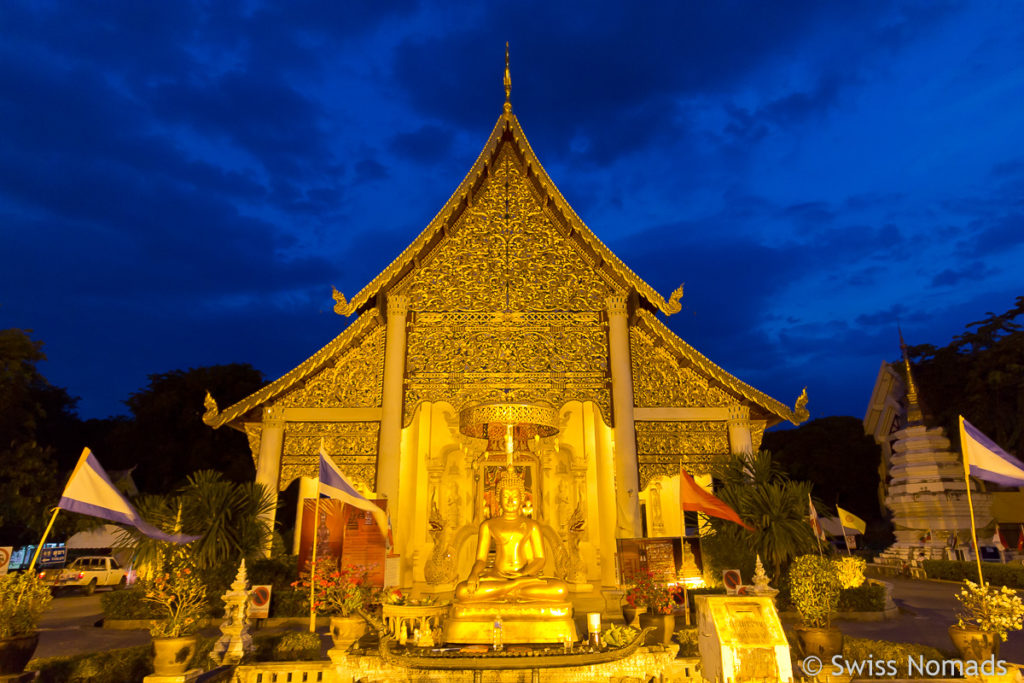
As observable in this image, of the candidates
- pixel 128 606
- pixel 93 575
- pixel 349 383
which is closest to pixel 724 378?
pixel 349 383

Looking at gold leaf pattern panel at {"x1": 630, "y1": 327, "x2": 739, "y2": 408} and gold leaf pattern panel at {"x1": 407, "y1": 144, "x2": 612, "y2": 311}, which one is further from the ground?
gold leaf pattern panel at {"x1": 407, "y1": 144, "x2": 612, "y2": 311}

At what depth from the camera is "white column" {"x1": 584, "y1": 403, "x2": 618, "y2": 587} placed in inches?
532

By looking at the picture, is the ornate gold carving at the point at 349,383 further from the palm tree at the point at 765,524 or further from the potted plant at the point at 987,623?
the potted plant at the point at 987,623

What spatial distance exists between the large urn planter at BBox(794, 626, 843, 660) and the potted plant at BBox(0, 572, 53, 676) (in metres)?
7.48

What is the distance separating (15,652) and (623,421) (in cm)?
908

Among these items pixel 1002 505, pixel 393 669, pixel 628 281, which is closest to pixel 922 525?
pixel 1002 505

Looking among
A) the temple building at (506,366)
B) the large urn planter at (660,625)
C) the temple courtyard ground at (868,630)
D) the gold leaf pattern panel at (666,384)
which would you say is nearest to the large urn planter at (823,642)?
the large urn planter at (660,625)

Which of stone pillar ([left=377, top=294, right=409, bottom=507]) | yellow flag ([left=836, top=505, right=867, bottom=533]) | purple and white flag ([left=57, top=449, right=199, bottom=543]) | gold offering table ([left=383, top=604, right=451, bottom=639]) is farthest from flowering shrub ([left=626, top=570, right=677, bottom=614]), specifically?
yellow flag ([left=836, top=505, right=867, bottom=533])

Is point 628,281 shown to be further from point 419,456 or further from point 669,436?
point 419,456

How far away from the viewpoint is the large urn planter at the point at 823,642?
6.33 meters

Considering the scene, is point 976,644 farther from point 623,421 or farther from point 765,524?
point 623,421

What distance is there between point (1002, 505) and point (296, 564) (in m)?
21.4

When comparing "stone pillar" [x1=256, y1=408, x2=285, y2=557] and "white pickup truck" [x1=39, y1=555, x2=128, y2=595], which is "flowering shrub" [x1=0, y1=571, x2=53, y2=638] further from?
"white pickup truck" [x1=39, y1=555, x2=128, y2=595]

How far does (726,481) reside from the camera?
432 inches
